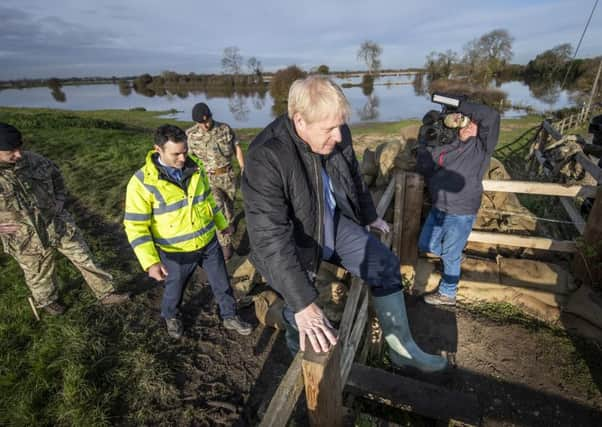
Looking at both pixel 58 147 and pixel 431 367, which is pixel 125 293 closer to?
pixel 431 367

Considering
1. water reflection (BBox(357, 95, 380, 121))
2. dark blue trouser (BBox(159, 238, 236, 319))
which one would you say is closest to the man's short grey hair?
dark blue trouser (BBox(159, 238, 236, 319))

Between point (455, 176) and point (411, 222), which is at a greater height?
point (455, 176)

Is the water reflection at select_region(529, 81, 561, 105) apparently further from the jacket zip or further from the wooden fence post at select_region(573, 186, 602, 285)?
the jacket zip

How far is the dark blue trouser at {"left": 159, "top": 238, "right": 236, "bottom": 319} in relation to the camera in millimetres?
2883

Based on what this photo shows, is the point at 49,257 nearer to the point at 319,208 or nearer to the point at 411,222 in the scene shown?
the point at 319,208

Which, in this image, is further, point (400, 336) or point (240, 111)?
point (240, 111)

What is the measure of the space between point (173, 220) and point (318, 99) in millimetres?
1844

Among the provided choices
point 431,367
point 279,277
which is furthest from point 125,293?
point 431,367

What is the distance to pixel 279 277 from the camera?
155 centimetres

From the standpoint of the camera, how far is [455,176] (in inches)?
126

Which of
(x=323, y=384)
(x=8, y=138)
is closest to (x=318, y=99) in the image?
(x=323, y=384)

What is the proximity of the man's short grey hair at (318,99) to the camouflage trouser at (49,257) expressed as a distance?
10.7 ft

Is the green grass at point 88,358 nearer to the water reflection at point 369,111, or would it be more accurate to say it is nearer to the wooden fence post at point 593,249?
the wooden fence post at point 593,249

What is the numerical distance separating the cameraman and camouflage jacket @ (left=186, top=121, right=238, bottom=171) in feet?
9.70
